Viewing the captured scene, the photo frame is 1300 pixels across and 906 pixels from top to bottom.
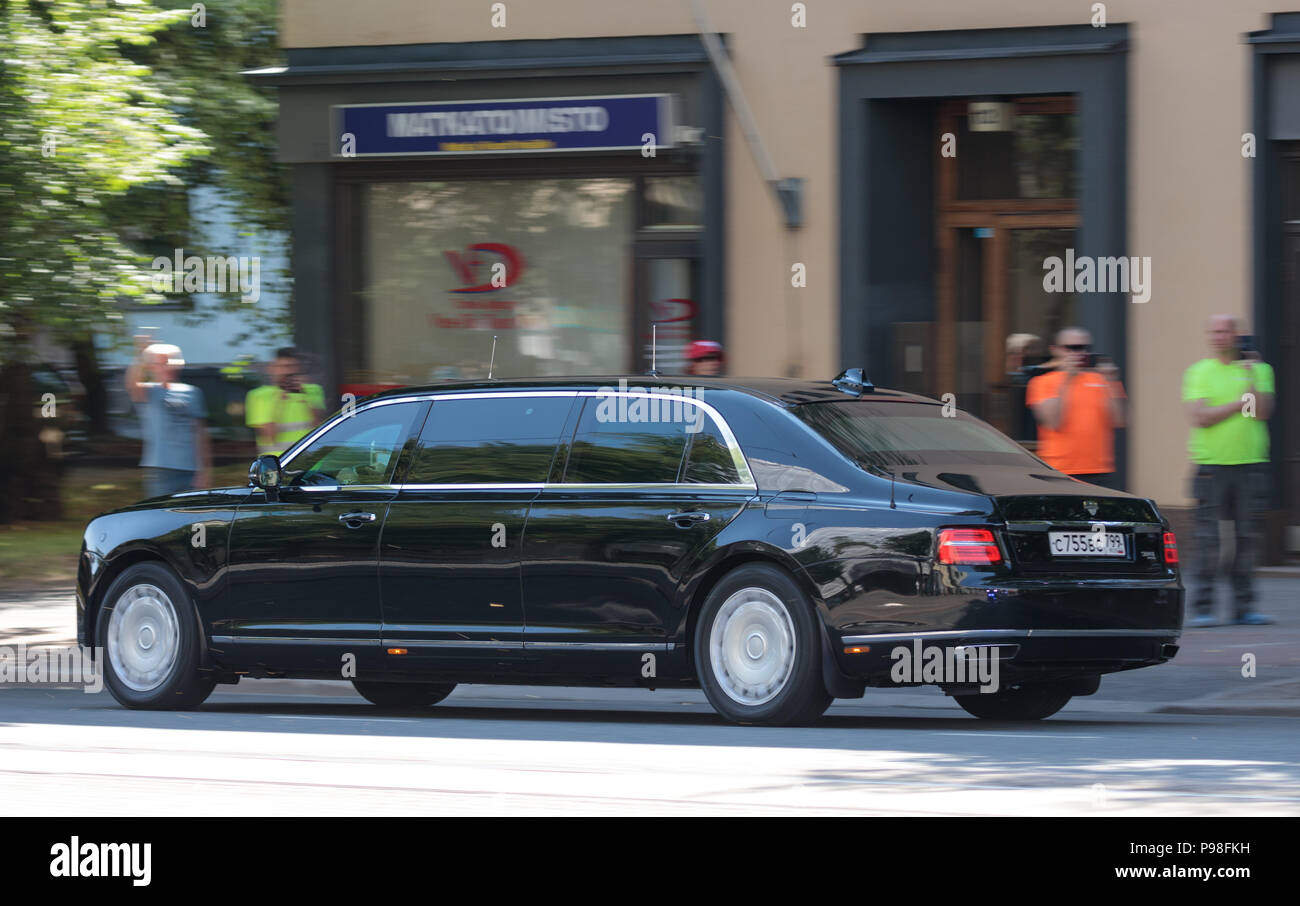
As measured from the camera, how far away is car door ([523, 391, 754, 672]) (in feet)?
30.8

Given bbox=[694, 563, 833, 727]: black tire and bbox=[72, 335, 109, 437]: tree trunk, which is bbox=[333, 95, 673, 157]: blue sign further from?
bbox=[694, 563, 833, 727]: black tire

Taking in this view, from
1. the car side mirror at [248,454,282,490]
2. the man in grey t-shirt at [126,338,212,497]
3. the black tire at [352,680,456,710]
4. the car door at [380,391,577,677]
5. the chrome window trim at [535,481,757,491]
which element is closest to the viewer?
the chrome window trim at [535,481,757,491]

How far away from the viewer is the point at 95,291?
16531 mm

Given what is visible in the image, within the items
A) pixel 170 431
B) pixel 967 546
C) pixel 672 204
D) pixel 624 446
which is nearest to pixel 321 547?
pixel 624 446

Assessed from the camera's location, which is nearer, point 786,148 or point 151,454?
point 151,454

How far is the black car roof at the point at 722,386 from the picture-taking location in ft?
31.8

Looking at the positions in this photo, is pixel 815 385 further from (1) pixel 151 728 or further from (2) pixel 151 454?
(2) pixel 151 454

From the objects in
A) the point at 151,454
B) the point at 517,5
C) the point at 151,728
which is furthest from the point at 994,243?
the point at 151,728

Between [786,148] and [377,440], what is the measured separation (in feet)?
24.5

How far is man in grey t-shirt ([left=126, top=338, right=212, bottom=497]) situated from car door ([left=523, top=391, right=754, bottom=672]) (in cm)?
557

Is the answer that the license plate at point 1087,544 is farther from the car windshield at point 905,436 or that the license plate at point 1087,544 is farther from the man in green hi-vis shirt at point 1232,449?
the man in green hi-vis shirt at point 1232,449

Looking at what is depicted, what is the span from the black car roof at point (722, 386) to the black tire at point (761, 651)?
872 millimetres

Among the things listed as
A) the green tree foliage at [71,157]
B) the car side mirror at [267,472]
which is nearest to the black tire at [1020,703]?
the car side mirror at [267,472]

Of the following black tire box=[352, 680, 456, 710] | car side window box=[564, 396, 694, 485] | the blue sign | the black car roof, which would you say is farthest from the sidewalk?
the blue sign
